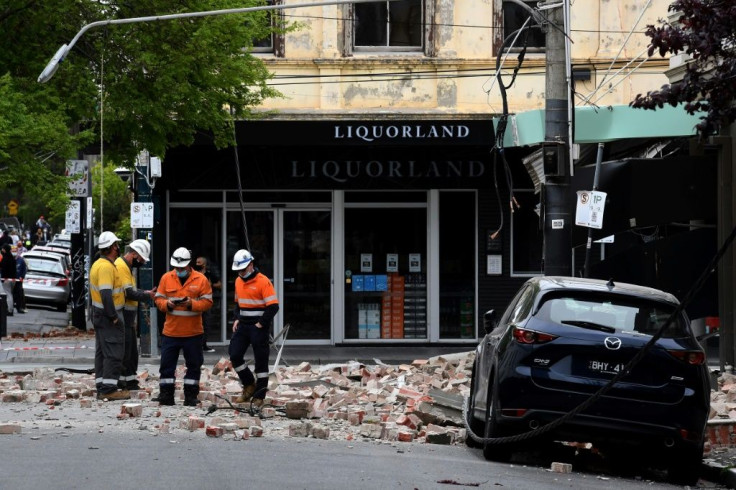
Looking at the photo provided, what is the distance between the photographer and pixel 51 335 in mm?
27750

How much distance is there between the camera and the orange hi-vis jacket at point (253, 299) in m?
14.5

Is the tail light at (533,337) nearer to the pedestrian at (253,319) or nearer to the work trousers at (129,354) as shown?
the pedestrian at (253,319)

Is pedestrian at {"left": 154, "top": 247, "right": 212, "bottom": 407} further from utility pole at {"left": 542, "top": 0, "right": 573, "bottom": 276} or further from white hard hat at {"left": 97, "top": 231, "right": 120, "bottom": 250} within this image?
utility pole at {"left": 542, "top": 0, "right": 573, "bottom": 276}

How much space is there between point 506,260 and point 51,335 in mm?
9319

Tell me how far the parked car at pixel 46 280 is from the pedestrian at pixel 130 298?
22214 mm

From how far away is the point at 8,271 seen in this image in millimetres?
33656

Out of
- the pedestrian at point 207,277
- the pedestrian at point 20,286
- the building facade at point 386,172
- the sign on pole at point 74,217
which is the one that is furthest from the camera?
the pedestrian at point 20,286

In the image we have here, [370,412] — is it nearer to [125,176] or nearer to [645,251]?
[645,251]

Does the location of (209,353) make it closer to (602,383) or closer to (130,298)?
(130,298)

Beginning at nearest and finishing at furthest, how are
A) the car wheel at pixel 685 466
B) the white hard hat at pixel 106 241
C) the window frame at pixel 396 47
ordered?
the car wheel at pixel 685 466, the white hard hat at pixel 106 241, the window frame at pixel 396 47

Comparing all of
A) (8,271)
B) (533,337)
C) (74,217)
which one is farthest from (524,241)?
(533,337)

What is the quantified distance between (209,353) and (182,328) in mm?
9502

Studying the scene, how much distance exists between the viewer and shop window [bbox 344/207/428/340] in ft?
85.6

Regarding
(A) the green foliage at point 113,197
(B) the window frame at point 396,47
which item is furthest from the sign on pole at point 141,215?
(A) the green foliage at point 113,197
